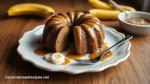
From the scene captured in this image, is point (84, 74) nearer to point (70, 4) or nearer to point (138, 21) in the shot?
point (138, 21)

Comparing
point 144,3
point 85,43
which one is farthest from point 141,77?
point 144,3

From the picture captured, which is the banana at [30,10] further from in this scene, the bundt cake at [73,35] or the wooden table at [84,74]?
the bundt cake at [73,35]

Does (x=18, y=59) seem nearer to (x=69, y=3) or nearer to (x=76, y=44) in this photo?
(x=76, y=44)

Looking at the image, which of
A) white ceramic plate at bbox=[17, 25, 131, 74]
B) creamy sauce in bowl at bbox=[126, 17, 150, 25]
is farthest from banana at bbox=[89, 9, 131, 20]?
white ceramic plate at bbox=[17, 25, 131, 74]

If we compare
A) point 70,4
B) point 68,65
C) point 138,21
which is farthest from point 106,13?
point 68,65

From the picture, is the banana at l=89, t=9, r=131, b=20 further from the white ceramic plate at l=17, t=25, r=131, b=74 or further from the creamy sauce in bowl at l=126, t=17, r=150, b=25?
the white ceramic plate at l=17, t=25, r=131, b=74

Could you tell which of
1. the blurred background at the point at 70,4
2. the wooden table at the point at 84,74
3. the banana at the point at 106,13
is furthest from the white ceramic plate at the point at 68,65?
the blurred background at the point at 70,4
